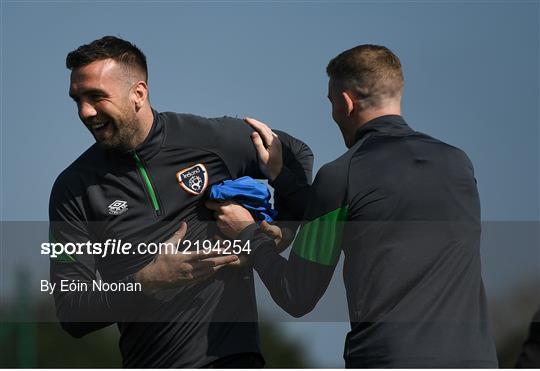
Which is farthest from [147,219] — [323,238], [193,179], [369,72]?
[369,72]

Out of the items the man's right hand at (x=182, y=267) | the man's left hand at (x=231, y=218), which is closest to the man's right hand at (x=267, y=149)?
the man's left hand at (x=231, y=218)

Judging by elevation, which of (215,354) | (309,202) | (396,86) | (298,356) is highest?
(396,86)

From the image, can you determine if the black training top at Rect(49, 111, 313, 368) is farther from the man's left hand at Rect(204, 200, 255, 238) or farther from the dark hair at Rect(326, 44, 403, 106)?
the dark hair at Rect(326, 44, 403, 106)

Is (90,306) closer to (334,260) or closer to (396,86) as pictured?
(334,260)

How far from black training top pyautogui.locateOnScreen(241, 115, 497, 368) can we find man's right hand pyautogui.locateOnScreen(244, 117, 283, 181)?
1.98ft

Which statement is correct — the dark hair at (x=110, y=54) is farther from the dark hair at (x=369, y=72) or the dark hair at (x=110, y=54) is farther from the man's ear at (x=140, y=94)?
the dark hair at (x=369, y=72)

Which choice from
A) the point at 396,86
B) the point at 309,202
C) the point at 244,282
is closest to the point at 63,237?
the point at 244,282

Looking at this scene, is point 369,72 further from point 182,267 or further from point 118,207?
point 118,207

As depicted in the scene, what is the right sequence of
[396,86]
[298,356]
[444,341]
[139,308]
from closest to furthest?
[444,341], [396,86], [139,308], [298,356]

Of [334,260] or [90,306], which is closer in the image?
[334,260]

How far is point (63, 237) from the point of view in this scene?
5156 mm

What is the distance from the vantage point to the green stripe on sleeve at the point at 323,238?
4484 mm

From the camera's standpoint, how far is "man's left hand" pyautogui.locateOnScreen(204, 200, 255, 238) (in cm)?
500

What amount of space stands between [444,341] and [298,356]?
744 inches
